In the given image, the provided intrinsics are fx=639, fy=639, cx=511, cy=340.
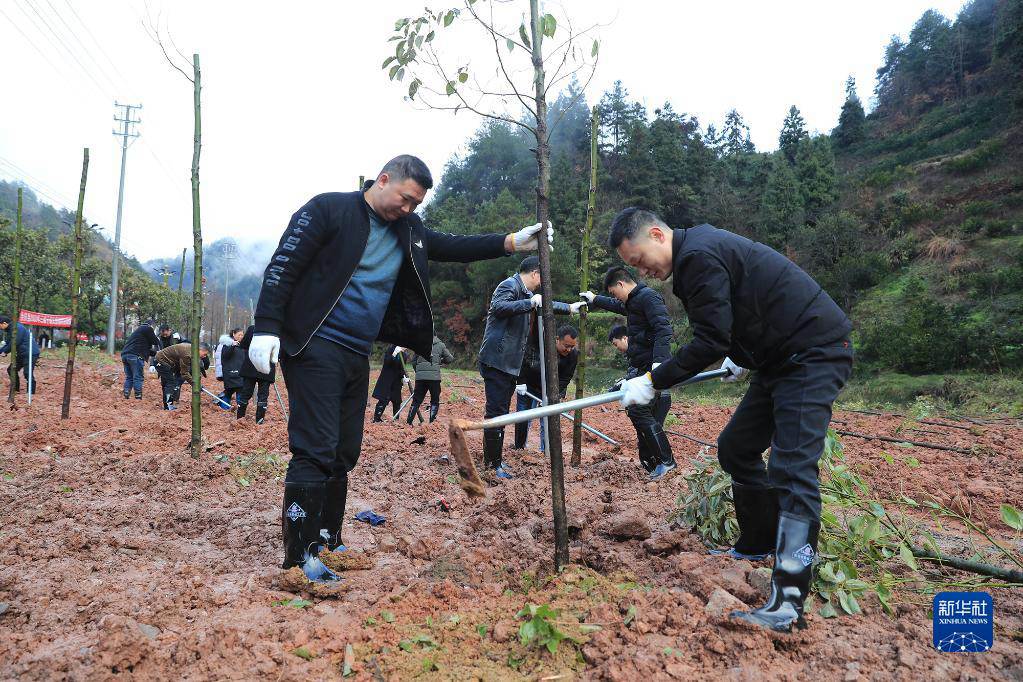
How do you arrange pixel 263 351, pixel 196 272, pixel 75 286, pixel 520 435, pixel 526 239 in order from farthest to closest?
pixel 75 286, pixel 520 435, pixel 196 272, pixel 526 239, pixel 263 351

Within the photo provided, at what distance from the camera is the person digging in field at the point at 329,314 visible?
274 centimetres

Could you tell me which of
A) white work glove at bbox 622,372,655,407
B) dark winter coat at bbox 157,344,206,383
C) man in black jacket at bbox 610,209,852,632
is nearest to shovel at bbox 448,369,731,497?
white work glove at bbox 622,372,655,407

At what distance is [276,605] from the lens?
2445mm

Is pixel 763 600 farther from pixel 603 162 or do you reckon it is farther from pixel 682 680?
pixel 603 162

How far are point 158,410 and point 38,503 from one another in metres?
6.82

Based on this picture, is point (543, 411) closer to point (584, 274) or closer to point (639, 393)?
point (639, 393)

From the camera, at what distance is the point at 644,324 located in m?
5.21

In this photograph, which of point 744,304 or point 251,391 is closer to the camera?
point 744,304

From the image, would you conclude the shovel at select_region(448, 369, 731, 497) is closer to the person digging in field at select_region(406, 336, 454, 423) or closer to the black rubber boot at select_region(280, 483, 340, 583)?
the black rubber boot at select_region(280, 483, 340, 583)

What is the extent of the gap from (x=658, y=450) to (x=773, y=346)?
2.64 meters

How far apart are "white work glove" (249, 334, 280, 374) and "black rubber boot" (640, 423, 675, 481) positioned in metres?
3.14

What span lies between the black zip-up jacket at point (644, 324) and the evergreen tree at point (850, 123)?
1756 inches

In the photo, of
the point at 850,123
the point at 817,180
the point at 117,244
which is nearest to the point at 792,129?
the point at 850,123

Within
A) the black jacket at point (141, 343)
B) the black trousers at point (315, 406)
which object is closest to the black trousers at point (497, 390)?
the black trousers at point (315, 406)
